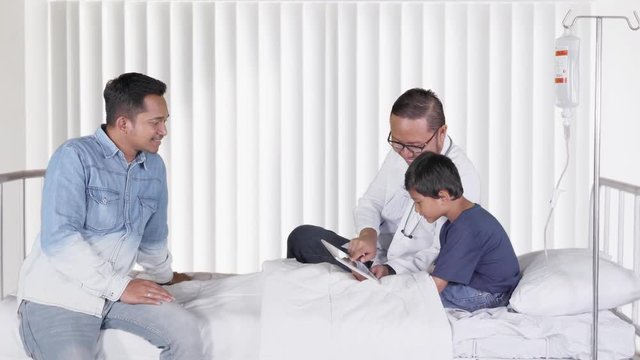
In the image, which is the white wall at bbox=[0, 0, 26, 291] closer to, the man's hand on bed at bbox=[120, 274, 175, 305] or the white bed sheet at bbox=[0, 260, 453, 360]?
the white bed sheet at bbox=[0, 260, 453, 360]

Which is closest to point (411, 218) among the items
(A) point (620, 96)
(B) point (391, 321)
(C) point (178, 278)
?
(B) point (391, 321)

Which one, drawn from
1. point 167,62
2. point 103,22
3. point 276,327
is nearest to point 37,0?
point 103,22

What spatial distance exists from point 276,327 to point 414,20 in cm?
241

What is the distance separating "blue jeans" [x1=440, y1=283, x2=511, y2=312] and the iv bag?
54 cm

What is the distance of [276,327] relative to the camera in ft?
7.31

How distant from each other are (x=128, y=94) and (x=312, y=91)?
205 centimetres

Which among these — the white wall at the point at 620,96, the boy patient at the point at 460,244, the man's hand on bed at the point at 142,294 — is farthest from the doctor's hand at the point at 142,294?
the white wall at the point at 620,96

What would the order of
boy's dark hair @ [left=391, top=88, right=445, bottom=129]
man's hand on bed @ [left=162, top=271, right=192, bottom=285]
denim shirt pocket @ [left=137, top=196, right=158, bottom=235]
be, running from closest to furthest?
denim shirt pocket @ [left=137, top=196, right=158, bottom=235], boy's dark hair @ [left=391, top=88, right=445, bottom=129], man's hand on bed @ [left=162, top=271, right=192, bottom=285]

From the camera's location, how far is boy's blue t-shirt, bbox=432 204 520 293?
2354 millimetres

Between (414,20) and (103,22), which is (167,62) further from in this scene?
(414,20)

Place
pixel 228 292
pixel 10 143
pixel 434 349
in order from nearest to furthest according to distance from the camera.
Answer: pixel 434 349 → pixel 228 292 → pixel 10 143

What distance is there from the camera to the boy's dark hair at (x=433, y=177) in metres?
2.36

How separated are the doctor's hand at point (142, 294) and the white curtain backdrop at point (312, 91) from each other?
210cm

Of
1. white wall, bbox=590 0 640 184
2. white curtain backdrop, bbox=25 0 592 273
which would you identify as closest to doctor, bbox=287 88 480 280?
white curtain backdrop, bbox=25 0 592 273
